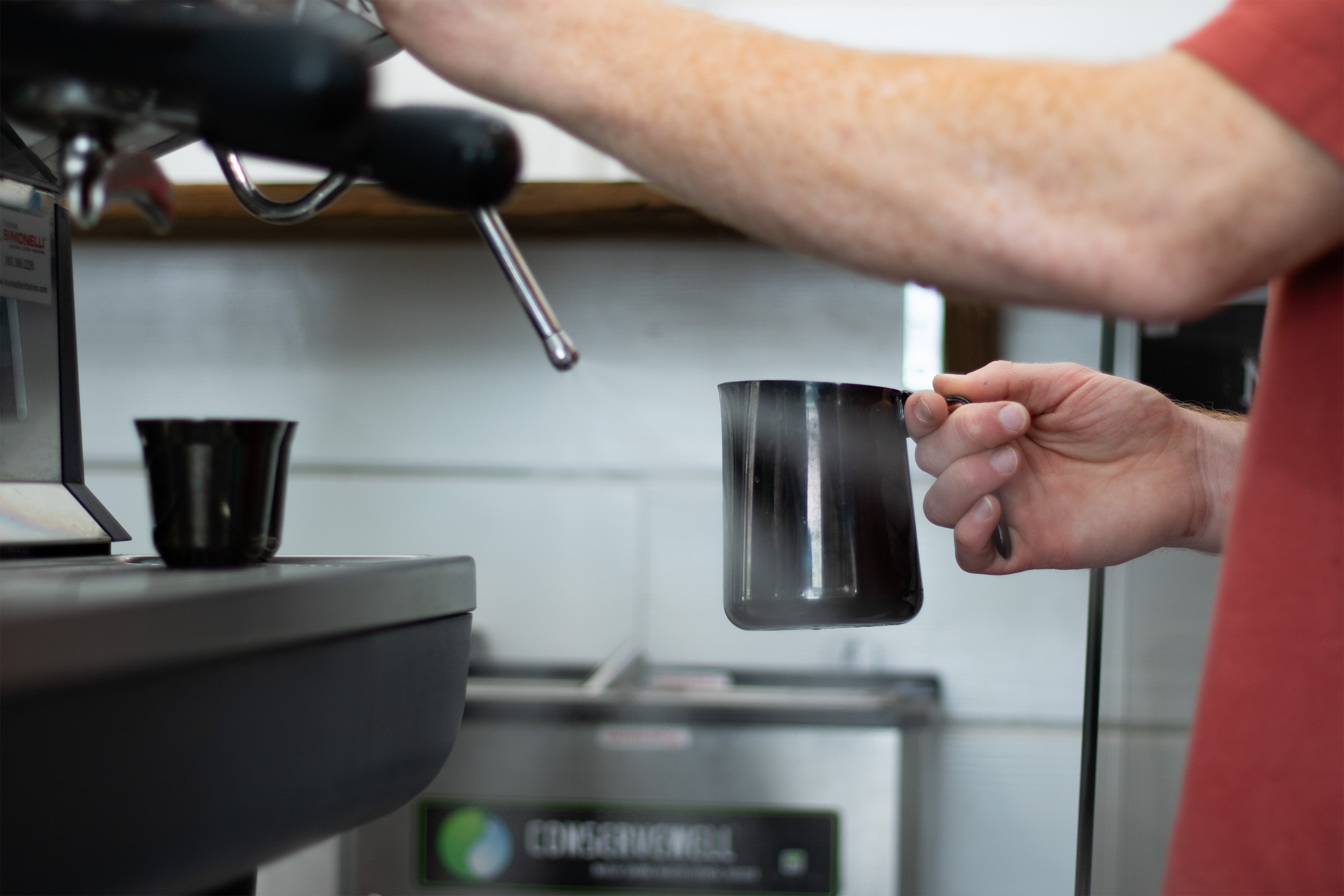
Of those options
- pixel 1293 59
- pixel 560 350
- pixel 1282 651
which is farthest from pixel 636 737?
pixel 1293 59

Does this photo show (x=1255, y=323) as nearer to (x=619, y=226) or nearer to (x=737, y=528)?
(x=619, y=226)

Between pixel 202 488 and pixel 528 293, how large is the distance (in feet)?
0.55

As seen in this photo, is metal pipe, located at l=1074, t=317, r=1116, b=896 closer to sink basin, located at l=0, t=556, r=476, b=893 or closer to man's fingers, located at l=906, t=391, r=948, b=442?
man's fingers, located at l=906, t=391, r=948, b=442

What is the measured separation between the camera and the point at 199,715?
13.4 inches

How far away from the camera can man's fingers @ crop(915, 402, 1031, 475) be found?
63cm

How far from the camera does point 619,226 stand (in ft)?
4.00

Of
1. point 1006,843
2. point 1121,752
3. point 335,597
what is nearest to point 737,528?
point 335,597

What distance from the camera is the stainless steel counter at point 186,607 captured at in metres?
0.29

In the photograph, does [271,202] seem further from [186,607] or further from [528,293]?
[186,607]

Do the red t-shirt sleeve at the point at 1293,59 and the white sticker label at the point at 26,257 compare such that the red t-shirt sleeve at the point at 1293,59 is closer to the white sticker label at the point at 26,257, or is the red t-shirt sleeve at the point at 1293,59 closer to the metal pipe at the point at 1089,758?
the metal pipe at the point at 1089,758

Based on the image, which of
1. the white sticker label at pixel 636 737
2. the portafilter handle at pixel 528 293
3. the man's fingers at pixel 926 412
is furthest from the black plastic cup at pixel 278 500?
the white sticker label at pixel 636 737

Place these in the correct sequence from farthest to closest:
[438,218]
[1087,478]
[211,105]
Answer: [438,218] → [1087,478] → [211,105]

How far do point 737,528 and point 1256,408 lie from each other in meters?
0.24

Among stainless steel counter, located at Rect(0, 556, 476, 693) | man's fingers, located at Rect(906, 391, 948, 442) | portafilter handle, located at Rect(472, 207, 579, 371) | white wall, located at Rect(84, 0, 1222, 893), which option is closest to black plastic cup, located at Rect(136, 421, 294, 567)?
stainless steel counter, located at Rect(0, 556, 476, 693)
